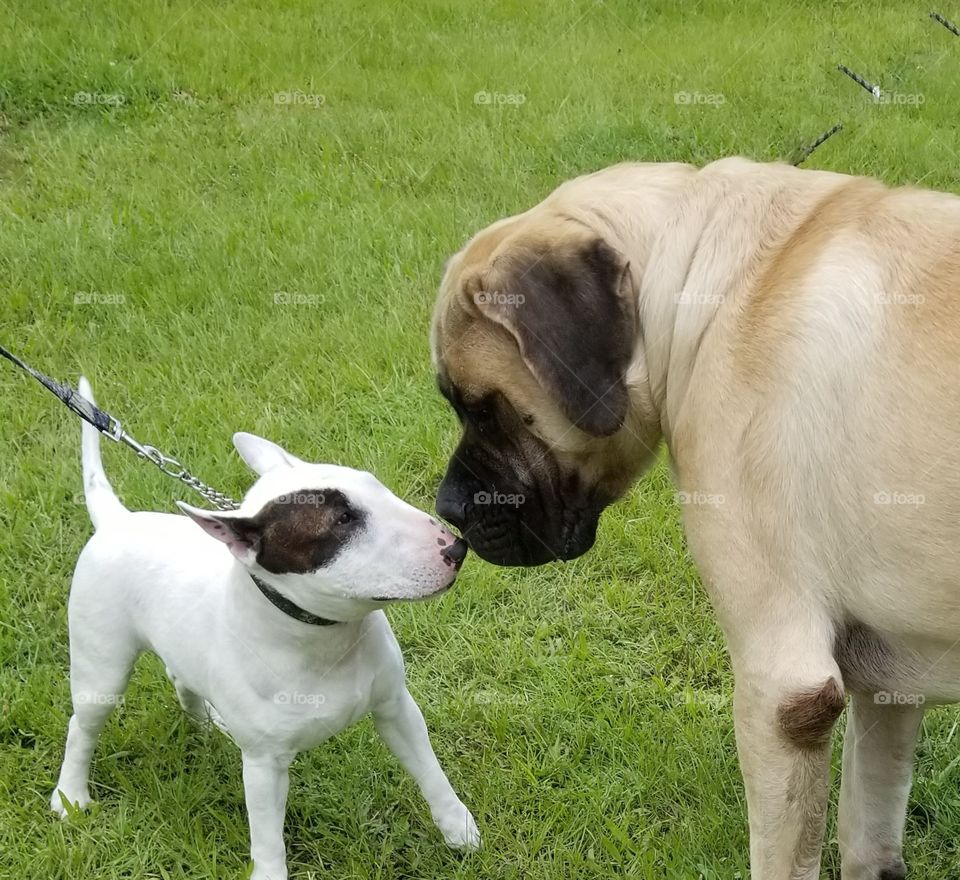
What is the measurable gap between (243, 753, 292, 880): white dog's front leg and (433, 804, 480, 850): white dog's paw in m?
0.45

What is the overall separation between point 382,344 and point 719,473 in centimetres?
328

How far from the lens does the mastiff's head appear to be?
7.85 ft

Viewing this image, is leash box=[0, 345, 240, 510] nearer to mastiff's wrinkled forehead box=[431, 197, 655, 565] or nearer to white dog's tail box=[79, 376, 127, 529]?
white dog's tail box=[79, 376, 127, 529]

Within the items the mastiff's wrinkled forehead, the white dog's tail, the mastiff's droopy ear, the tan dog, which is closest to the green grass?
the white dog's tail

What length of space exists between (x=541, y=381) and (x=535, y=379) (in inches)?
3.0

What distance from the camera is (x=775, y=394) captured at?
213 centimetres

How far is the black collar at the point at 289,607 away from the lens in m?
2.56

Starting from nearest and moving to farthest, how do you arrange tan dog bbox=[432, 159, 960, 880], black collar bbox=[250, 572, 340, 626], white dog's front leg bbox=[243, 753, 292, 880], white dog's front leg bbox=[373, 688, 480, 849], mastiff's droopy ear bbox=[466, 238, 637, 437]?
tan dog bbox=[432, 159, 960, 880], mastiff's droopy ear bbox=[466, 238, 637, 437], black collar bbox=[250, 572, 340, 626], white dog's front leg bbox=[243, 753, 292, 880], white dog's front leg bbox=[373, 688, 480, 849]

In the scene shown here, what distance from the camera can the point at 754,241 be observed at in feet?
7.68

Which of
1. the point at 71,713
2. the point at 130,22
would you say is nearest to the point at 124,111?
the point at 130,22

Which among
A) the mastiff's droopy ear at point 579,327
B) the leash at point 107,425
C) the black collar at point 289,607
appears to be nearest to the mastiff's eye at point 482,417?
the mastiff's droopy ear at point 579,327

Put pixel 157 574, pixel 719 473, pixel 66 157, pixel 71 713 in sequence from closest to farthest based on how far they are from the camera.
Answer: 1. pixel 719 473
2. pixel 157 574
3. pixel 71 713
4. pixel 66 157

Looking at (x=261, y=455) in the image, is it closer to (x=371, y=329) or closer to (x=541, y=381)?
(x=541, y=381)

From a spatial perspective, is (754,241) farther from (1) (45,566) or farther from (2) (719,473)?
(1) (45,566)
